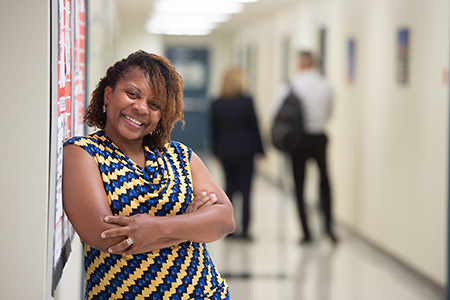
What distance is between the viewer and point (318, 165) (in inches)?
275

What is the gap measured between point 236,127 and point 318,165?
2.91ft

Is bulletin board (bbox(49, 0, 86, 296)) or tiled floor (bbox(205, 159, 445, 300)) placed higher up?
bulletin board (bbox(49, 0, 86, 296))

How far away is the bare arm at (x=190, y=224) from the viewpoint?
165cm

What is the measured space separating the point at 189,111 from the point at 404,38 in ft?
43.5

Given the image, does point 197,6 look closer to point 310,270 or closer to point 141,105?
point 310,270

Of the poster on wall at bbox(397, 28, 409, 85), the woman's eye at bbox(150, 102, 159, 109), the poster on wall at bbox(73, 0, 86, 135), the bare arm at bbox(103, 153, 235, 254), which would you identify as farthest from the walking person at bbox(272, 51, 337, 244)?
the woman's eye at bbox(150, 102, 159, 109)

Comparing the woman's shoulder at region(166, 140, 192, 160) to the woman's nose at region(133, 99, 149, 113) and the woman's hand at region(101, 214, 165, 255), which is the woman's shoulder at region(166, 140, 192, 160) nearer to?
the woman's nose at region(133, 99, 149, 113)

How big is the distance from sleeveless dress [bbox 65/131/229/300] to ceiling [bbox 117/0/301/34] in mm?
8842

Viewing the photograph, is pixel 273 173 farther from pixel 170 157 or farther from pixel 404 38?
pixel 170 157

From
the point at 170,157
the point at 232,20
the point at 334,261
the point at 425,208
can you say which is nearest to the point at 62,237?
the point at 170,157

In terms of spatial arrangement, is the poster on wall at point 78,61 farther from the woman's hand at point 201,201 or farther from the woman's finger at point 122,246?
the woman's finger at point 122,246

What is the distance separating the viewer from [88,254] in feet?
5.95

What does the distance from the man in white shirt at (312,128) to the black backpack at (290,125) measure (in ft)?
0.24

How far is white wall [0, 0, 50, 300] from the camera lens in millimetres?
1645
